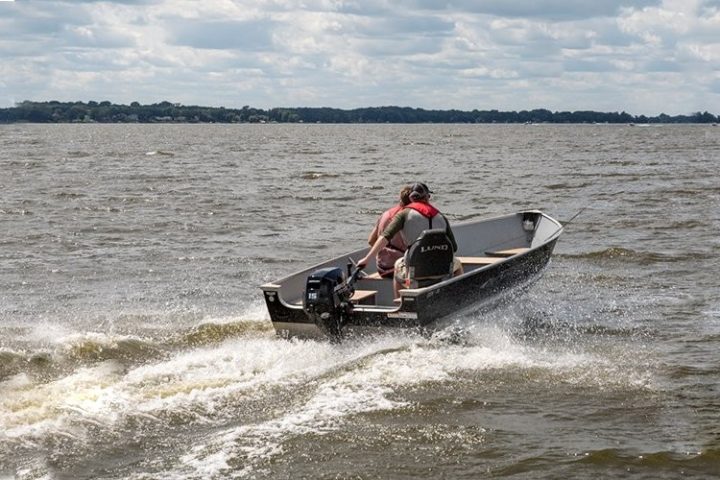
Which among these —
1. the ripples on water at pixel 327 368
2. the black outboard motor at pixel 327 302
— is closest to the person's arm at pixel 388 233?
the black outboard motor at pixel 327 302

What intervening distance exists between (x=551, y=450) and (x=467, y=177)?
3263 centimetres

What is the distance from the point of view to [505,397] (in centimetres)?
927

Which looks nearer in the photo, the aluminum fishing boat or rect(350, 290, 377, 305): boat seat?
the aluminum fishing boat

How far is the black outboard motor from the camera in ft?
34.2

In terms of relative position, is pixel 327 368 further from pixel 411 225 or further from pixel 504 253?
pixel 504 253

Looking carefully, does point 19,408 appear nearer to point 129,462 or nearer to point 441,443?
point 129,462

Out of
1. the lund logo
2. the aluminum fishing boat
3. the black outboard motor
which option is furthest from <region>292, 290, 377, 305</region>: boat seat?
the lund logo

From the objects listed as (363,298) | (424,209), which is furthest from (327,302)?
(424,209)

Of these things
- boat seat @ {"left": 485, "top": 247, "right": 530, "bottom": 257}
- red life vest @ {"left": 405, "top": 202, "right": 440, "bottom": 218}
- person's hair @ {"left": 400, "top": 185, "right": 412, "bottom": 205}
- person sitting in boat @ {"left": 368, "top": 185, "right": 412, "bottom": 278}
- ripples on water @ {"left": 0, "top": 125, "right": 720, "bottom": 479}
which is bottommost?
ripples on water @ {"left": 0, "top": 125, "right": 720, "bottom": 479}

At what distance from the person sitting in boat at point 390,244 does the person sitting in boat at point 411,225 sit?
0.42 feet

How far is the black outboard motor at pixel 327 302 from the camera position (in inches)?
411

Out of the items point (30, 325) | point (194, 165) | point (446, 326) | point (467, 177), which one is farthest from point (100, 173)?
point (446, 326)

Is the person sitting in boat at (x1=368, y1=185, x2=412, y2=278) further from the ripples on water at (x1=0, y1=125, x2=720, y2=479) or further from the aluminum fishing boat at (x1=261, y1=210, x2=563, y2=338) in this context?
the ripples on water at (x1=0, y1=125, x2=720, y2=479)

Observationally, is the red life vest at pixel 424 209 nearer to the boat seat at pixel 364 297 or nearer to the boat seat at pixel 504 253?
the boat seat at pixel 364 297
